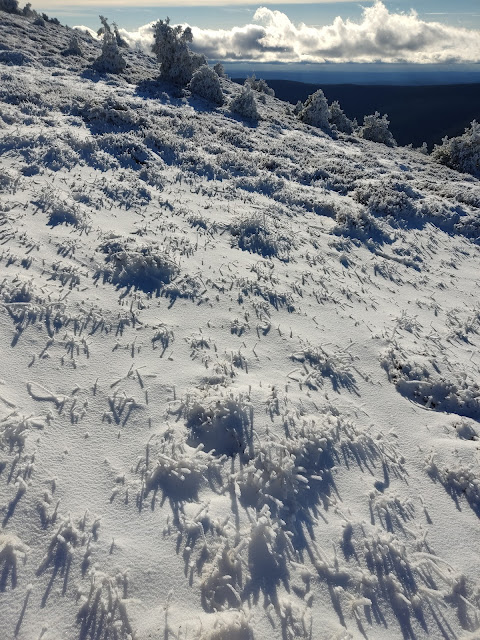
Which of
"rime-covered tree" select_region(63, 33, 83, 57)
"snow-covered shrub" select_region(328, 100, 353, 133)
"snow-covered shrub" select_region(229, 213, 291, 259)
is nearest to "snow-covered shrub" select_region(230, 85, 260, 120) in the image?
"snow-covered shrub" select_region(328, 100, 353, 133)

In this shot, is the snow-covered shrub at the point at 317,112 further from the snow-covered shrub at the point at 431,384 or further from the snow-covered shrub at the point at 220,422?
the snow-covered shrub at the point at 220,422

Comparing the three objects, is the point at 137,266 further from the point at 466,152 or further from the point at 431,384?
the point at 466,152

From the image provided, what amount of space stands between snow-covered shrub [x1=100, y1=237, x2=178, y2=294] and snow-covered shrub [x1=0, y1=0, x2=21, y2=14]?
63.7 metres

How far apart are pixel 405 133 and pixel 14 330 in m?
125

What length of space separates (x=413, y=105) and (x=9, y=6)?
116050 millimetres

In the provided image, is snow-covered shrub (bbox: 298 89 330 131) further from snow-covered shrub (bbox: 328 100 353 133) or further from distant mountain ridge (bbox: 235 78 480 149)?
distant mountain ridge (bbox: 235 78 480 149)

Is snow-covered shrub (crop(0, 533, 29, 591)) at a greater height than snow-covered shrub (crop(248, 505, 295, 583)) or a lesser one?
greater

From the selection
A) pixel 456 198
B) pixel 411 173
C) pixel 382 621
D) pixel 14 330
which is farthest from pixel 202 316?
pixel 411 173

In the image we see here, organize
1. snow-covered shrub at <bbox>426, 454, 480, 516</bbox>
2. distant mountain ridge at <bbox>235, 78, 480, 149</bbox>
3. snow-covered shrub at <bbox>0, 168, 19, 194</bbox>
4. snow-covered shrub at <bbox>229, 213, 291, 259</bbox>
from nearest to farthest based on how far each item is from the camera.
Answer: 1. snow-covered shrub at <bbox>426, 454, 480, 516</bbox>
2. snow-covered shrub at <bbox>0, 168, 19, 194</bbox>
3. snow-covered shrub at <bbox>229, 213, 291, 259</bbox>
4. distant mountain ridge at <bbox>235, 78, 480, 149</bbox>

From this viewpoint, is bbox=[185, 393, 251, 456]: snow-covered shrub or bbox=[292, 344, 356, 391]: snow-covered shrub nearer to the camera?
bbox=[185, 393, 251, 456]: snow-covered shrub

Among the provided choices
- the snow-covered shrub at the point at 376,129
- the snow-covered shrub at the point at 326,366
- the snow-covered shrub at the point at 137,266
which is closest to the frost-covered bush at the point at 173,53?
the snow-covered shrub at the point at 376,129

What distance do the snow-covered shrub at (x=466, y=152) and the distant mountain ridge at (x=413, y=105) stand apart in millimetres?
75544

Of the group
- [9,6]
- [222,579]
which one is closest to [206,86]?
[222,579]

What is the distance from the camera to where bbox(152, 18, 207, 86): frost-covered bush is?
3419cm
